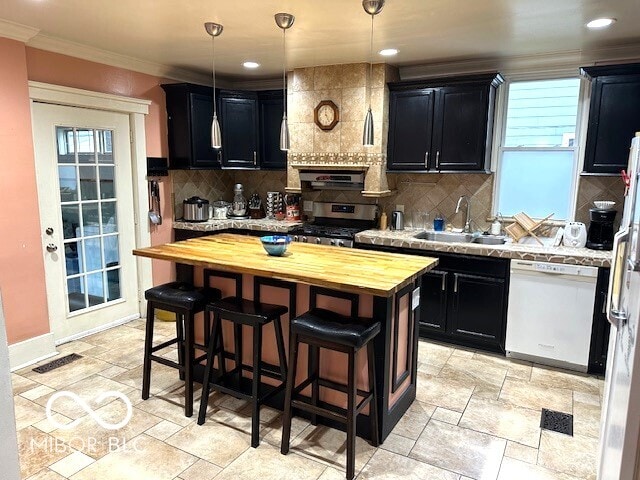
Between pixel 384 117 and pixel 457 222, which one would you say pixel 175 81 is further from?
Answer: pixel 457 222

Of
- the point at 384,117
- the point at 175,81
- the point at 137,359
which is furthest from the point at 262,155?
the point at 137,359

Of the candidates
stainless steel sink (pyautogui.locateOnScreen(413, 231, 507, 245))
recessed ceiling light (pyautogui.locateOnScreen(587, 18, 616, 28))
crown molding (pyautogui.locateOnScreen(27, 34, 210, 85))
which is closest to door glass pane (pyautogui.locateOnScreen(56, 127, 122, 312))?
crown molding (pyautogui.locateOnScreen(27, 34, 210, 85))

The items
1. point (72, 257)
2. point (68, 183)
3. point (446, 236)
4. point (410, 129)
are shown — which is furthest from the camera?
point (446, 236)

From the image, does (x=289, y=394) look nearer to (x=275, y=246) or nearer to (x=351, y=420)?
(x=351, y=420)

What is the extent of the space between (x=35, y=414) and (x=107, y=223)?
1979 mm

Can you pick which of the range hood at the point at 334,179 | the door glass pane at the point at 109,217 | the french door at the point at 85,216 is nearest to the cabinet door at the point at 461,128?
the range hood at the point at 334,179

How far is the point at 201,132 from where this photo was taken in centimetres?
483

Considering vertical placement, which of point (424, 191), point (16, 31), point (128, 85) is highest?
point (16, 31)

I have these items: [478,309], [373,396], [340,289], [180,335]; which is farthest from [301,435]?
[478,309]

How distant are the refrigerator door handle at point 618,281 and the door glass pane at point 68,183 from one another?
160 inches

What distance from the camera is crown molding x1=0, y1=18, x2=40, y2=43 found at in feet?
10.4

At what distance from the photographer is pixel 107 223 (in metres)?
4.36

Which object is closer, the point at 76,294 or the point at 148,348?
the point at 148,348

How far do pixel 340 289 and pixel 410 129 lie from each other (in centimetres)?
250
